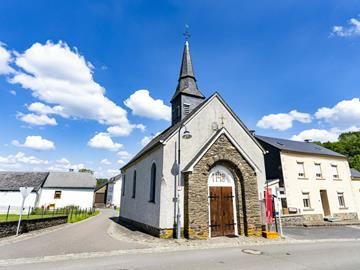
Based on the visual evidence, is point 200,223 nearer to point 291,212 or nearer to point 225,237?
point 225,237

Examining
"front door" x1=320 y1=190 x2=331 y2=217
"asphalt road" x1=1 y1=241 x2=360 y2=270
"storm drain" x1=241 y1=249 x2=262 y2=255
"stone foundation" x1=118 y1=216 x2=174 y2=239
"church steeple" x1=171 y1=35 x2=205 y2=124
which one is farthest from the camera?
"front door" x1=320 y1=190 x2=331 y2=217

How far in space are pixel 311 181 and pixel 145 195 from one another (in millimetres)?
17698

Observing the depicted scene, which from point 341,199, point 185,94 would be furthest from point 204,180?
point 341,199

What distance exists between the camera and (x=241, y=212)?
491 inches

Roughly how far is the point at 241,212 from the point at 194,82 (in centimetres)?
1173

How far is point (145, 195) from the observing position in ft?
47.2

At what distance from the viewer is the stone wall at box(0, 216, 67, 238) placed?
35.6 feet

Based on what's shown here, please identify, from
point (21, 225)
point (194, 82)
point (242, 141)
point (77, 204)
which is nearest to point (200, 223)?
point (242, 141)

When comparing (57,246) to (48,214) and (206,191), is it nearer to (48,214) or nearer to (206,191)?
(206,191)

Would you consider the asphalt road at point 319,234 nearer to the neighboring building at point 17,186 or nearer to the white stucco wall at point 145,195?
the white stucco wall at point 145,195

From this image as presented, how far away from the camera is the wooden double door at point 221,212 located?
39.1ft

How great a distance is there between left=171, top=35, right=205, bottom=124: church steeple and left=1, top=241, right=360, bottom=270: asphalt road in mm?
11145

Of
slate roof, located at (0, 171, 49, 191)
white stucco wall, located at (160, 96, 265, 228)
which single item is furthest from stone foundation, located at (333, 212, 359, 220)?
slate roof, located at (0, 171, 49, 191)

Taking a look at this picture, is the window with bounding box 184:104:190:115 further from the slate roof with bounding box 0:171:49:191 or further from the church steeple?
the slate roof with bounding box 0:171:49:191
